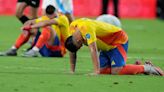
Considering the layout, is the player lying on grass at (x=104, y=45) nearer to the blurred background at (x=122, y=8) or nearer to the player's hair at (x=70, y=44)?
the player's hair at (x=70, y=44)

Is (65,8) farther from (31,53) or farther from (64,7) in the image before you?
(31,53)

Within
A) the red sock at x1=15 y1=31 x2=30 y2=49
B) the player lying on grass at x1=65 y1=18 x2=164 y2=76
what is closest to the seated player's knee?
the player lying on grass at x1=65 y1=18 x2=164 y2=76

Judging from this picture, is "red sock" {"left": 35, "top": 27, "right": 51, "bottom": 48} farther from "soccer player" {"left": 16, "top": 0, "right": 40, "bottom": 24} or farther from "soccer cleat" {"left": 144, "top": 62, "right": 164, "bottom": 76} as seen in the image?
"soccer cleat" {"left": 144, "top": 62, "right": 164, "bottom": 76}

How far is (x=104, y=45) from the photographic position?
37.8ft

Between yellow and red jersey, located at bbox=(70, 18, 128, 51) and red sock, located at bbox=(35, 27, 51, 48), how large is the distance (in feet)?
9.67

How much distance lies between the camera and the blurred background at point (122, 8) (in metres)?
31.0

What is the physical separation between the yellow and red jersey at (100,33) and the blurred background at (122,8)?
62.4 feet

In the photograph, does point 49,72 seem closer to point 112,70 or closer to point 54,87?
point 112,70

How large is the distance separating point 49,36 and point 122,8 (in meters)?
17.3

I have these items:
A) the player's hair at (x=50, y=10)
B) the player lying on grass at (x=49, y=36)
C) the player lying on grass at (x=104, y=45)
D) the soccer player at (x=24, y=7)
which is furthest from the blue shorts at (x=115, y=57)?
the soccer player at (x=24, y=7)

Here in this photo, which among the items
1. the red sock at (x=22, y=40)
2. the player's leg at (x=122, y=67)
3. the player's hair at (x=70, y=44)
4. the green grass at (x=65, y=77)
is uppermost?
the player's hair at (x=70, y=44)

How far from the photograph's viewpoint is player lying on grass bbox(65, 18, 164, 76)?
10.9m

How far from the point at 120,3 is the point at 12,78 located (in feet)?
67.5

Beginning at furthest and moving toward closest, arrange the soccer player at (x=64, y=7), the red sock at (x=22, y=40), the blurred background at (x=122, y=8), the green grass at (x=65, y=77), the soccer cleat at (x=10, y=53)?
the blurred background at (x=122, y=8) < the soccer player at (x=64, y=7) < the red sock at (x=22, y=40) < the soccer cleat at (x=10, y=53) < the green grass at (x=65, y=77)
